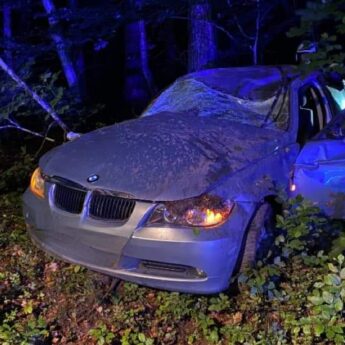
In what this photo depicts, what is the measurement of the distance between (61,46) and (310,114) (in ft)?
16.9

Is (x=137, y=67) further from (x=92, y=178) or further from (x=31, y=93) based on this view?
(x=92, y=178)

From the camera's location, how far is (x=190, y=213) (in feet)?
10.0

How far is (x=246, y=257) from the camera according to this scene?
3291 millimetres

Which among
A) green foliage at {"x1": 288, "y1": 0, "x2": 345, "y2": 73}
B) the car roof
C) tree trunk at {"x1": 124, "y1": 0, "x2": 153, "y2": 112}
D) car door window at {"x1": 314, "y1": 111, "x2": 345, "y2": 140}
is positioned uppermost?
green foliage at {"x1": 288, "y1": 0, "x2": 345, "y2": 73}

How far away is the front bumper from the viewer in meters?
3.00

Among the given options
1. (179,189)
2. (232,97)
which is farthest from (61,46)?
(179,189)

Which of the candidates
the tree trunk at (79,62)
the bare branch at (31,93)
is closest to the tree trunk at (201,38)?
the bare branch at (31,93)

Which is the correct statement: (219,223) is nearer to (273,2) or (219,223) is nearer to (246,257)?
(246,257)

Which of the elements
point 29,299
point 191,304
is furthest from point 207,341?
point 29,299

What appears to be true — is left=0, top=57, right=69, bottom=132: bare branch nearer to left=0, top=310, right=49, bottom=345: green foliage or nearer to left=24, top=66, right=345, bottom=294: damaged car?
left=24, top=66, right=345, bottom=294: damaged car

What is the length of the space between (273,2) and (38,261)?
20.9 feet

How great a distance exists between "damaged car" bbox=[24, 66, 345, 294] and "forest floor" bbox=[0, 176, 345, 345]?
0.73ft

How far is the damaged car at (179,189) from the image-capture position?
3051 mm

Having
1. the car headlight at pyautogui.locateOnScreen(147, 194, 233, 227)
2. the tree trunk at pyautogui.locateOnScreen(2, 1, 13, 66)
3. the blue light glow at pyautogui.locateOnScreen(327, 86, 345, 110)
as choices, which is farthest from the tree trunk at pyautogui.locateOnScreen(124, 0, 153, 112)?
the car headlight at pyautogui.locateOnScreen(147, 194, 233, 227)
